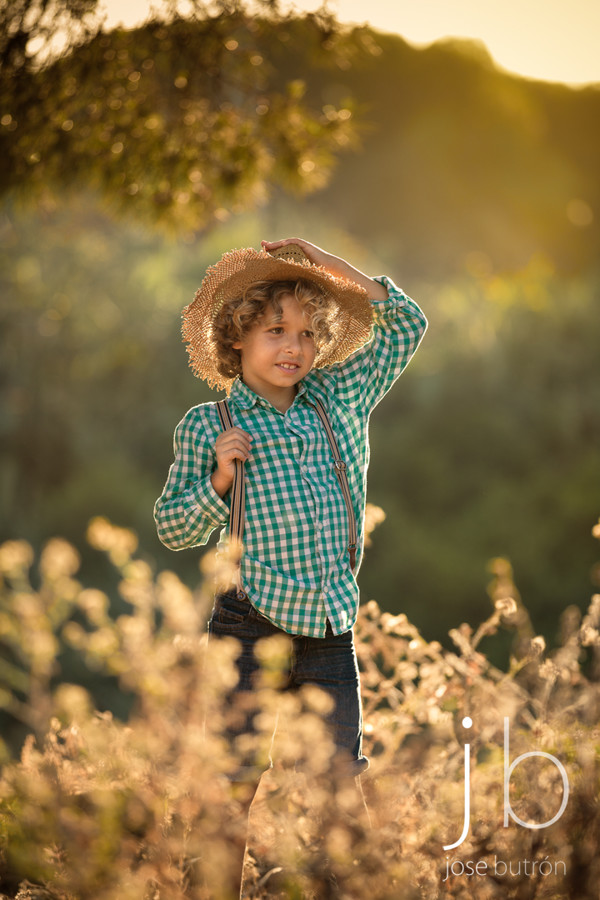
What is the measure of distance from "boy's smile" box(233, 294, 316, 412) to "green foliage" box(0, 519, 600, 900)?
0.50m

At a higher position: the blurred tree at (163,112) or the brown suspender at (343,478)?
the blurred tree at (163,112)

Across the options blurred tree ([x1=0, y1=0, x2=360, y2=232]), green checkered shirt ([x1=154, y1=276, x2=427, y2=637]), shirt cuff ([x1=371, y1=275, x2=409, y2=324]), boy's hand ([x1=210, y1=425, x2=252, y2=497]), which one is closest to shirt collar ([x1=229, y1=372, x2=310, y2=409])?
green checkered shirt ([x1=154, y1=276, x2=427, y2=637])

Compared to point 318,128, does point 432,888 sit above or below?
below

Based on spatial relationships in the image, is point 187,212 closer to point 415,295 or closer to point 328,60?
point 328,60

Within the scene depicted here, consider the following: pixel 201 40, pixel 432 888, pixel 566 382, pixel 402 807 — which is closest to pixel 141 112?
pixel 201 40

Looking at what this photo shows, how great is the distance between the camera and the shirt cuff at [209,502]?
1963 millimetres

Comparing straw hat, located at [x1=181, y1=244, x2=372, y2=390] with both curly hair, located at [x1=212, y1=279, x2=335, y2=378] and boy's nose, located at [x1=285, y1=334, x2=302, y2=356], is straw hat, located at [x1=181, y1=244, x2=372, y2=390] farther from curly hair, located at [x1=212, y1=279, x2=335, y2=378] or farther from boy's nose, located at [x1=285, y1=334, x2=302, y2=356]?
boy's nose, located at [x1=285, y1=334, x2=302, y2=356]

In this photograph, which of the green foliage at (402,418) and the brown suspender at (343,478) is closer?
the brown suspender at (343,478)

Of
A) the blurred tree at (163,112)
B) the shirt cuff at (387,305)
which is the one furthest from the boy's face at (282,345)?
the blurred tree at (163,112)

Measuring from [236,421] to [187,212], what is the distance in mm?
1730

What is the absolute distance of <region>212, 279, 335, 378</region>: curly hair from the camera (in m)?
2.12

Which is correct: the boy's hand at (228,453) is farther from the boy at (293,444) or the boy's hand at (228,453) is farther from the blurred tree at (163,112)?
the blurred tree at (163,112)

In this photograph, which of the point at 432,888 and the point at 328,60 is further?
the point at 328,60

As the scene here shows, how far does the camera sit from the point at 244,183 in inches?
138
